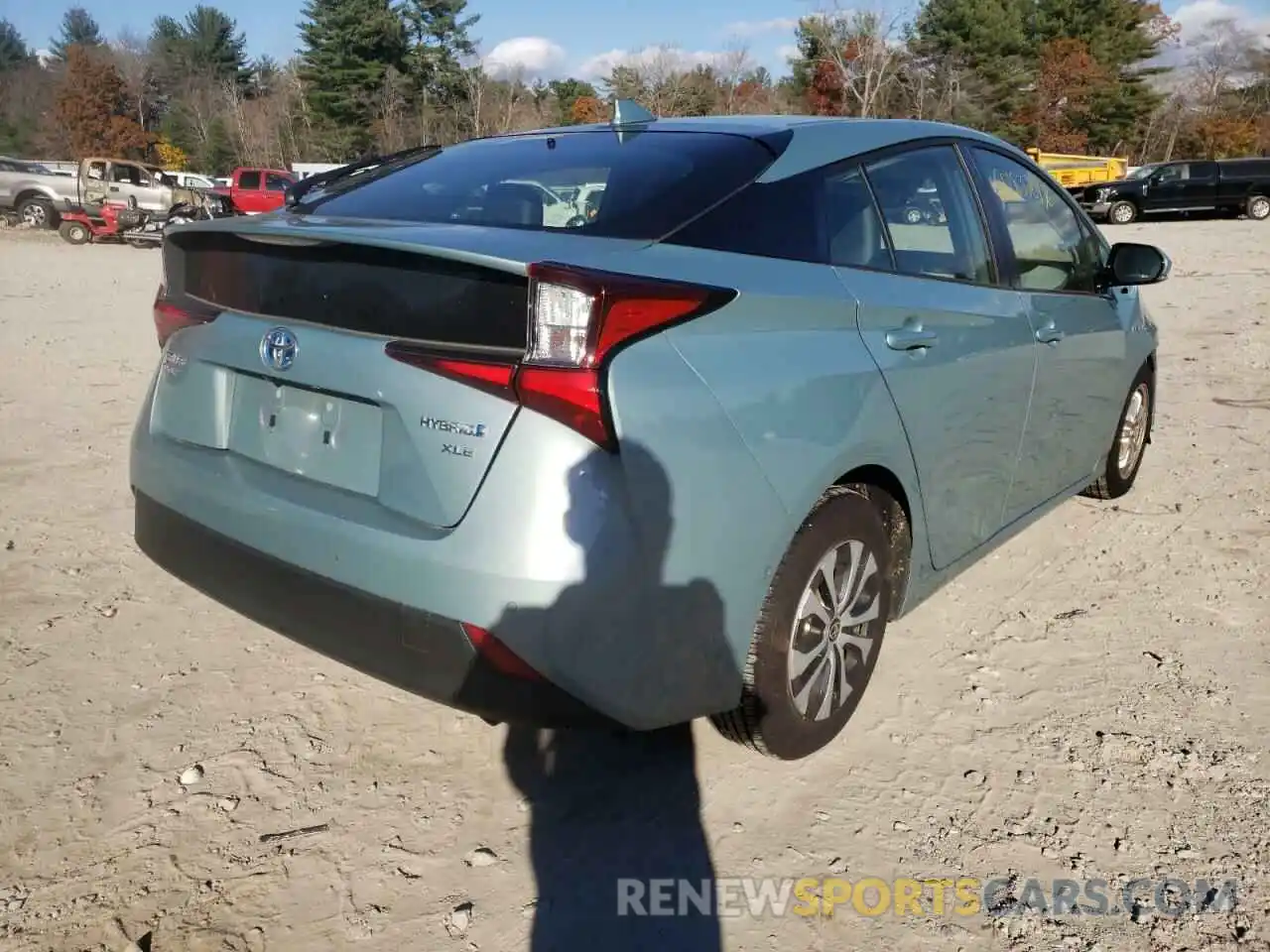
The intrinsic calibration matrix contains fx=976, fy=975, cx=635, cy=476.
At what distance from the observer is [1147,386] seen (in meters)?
4.85

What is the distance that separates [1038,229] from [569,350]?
101 inches

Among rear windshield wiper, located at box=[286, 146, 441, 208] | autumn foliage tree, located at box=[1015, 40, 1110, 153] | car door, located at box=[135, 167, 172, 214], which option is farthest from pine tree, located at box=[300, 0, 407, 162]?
rear windshield wiper, located at box=[286, 146, 441, 208]

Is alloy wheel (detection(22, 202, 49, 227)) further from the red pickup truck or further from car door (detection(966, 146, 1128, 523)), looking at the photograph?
car door (detection(966, 146, 1128, 523))

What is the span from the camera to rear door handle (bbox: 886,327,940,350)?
2637 millimetres

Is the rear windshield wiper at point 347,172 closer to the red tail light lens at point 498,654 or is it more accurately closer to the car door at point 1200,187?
the red tail light lens at point 498,654

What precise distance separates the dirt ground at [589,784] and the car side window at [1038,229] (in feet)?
3.95

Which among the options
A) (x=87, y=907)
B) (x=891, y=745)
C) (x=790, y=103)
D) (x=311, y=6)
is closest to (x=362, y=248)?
(x=87, y=907)

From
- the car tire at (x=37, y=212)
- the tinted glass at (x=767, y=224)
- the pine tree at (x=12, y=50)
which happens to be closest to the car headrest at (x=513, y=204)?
the tinted glass at (x=767, y=224)

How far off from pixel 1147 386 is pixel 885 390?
297 centimetres

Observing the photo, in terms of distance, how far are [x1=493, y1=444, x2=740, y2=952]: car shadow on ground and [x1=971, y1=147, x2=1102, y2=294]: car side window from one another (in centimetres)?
205

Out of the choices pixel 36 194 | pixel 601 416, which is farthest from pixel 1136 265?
pixel 36 194

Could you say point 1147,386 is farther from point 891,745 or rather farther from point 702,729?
point 702,729

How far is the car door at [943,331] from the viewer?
2.67 meters

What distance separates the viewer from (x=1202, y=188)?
1061 inches
